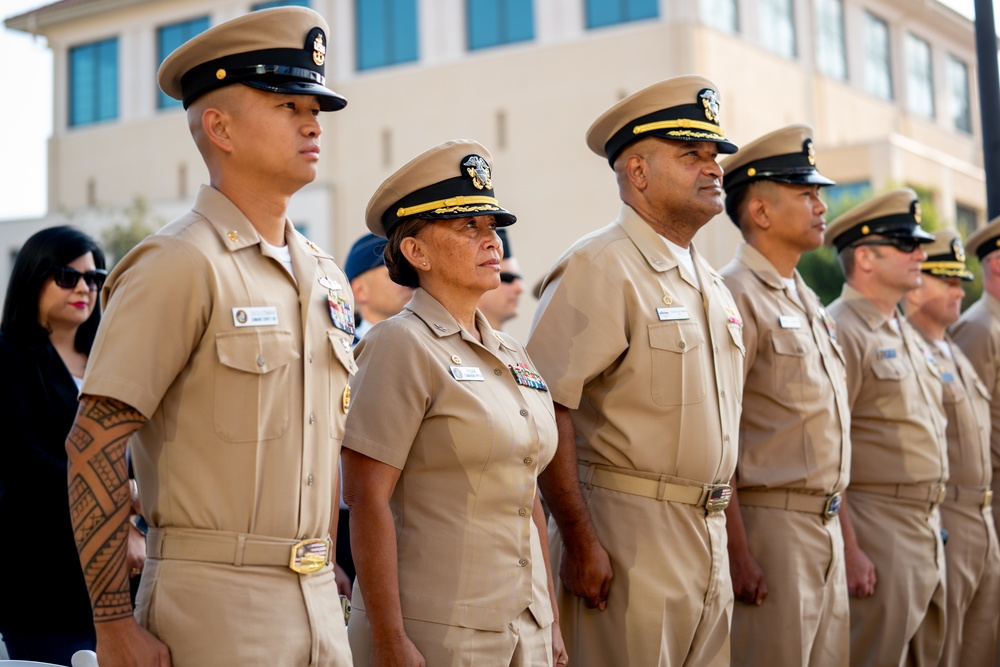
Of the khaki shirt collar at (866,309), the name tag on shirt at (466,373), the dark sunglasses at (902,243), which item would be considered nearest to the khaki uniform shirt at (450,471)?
the name tag on shirt at (466,373)

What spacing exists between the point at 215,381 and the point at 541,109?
23015 mm

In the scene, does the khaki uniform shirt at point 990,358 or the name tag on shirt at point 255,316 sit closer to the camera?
the name tag on shirt at point 255,316

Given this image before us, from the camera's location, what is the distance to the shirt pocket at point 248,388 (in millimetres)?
3041

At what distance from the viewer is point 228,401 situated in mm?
3051

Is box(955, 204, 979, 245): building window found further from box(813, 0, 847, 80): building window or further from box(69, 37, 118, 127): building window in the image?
box(69, 37, 118, 127): building window

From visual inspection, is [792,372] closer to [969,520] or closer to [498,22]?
[969,520]

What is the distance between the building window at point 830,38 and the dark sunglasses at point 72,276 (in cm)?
2405

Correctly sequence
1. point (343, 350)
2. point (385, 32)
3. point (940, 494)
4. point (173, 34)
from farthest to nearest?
point (173, 34)
point (385, 32)
point (940, 494)
point (343, 350)

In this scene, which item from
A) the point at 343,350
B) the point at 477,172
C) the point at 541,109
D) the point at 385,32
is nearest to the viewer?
the point at 343,350

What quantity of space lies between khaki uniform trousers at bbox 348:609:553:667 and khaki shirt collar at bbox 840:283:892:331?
9.86 feet

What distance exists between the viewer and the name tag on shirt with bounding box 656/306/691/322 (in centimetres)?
448

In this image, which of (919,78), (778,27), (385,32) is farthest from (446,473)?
(919,78)

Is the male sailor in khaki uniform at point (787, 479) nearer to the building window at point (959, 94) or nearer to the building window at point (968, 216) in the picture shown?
the building window at point (968, 216)

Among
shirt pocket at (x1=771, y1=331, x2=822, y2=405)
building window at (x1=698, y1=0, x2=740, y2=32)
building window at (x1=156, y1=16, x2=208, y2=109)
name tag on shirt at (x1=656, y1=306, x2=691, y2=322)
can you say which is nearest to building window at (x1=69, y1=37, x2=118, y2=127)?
building window at (x1=156, y1=16, x2=208, y2=109)
